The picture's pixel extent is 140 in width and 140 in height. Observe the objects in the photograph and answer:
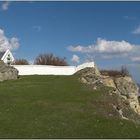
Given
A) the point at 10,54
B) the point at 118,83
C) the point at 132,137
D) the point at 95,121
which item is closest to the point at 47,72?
the point at 118,83

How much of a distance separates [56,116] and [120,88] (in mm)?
35276

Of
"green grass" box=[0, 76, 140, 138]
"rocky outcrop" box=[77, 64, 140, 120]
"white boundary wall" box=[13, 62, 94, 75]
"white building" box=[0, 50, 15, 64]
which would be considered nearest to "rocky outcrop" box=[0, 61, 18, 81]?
"rocky outcrop" box=[77, 64, 140, 120]

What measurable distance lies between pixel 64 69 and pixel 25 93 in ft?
93.1

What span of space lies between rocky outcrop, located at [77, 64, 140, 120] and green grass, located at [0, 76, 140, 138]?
6.96 feet

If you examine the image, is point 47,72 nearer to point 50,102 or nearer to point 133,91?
point 133,91

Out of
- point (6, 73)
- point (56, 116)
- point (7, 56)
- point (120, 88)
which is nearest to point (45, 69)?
point (120, 88)

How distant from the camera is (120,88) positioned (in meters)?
66.8

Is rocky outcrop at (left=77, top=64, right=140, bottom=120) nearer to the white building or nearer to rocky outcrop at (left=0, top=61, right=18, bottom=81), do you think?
A: rocky outcrop at (left=0, top=61, right=18, bottom=81)

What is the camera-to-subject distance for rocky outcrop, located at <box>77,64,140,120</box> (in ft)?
131

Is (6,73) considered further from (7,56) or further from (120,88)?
(7,56)

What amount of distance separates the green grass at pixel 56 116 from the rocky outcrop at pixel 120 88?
83.6 inches

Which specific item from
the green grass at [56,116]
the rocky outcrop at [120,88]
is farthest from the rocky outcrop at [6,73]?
the green grass at [56,116]

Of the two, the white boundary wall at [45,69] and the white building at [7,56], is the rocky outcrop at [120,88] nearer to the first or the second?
the white boundary wall at [45,69]

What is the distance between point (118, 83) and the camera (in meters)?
68.6
